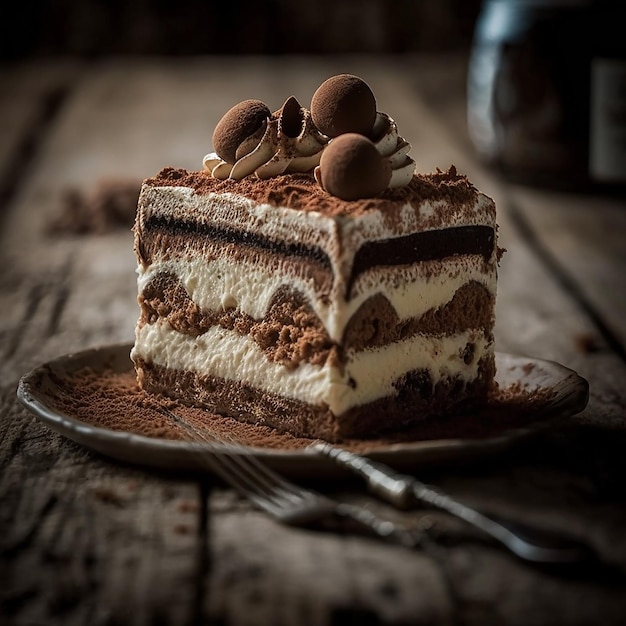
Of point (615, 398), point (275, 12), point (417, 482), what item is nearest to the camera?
point (417, 482)

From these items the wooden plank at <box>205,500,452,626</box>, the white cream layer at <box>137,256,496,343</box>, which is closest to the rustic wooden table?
the wooden plank at <box>205,500,452,626</box>

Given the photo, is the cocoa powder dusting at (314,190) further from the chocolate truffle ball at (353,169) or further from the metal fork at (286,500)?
the metal fork at (286,500)

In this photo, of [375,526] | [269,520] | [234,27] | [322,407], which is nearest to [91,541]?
[269,520]

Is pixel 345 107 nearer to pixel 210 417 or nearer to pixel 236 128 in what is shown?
pixel 236 128

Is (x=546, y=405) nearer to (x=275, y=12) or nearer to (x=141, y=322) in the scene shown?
(x=141, y=322)

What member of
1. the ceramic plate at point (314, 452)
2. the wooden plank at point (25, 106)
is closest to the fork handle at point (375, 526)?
the ceramic plate at point (314, 452)

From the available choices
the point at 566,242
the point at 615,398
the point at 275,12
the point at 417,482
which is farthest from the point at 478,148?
the point at 417,482

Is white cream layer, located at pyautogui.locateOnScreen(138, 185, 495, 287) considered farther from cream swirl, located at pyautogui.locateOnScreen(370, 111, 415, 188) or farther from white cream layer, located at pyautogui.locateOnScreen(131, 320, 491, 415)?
white cream layer, located at pyautogui.locateOnScreen(131, 320, 491, 415)
